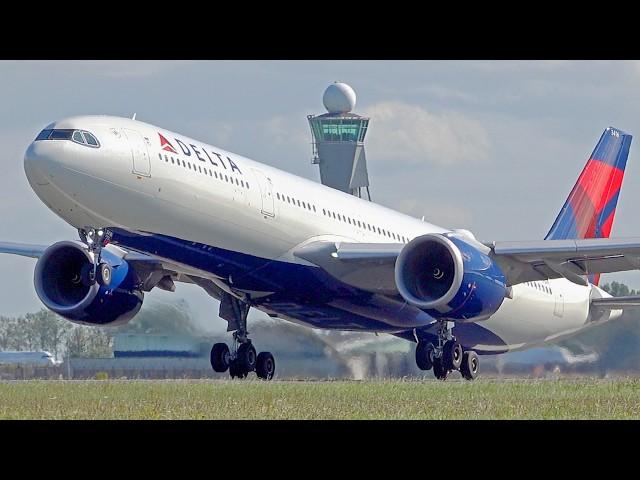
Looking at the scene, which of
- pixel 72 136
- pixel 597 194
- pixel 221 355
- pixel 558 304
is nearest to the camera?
pixel 72 136

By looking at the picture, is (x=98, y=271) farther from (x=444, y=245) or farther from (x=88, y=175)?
(x=444, y=245)

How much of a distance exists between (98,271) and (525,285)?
14982mm

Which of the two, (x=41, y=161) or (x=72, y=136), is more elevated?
(x=72, y=136)

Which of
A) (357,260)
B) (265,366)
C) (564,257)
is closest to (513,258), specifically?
(564,257)

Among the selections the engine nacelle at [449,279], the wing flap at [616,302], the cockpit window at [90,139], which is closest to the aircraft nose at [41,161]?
the cockpit window at [90,139]

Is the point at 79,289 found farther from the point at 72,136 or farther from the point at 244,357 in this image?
the point at 72,136

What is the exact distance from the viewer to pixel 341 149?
12812cm

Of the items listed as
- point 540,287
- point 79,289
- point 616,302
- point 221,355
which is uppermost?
point 540,287

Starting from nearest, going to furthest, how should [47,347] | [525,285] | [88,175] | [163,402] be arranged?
[163,402] → [88,175] → [525,285] → [47,347]

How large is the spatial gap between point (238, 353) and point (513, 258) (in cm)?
745

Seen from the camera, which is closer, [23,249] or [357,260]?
[357,260]
